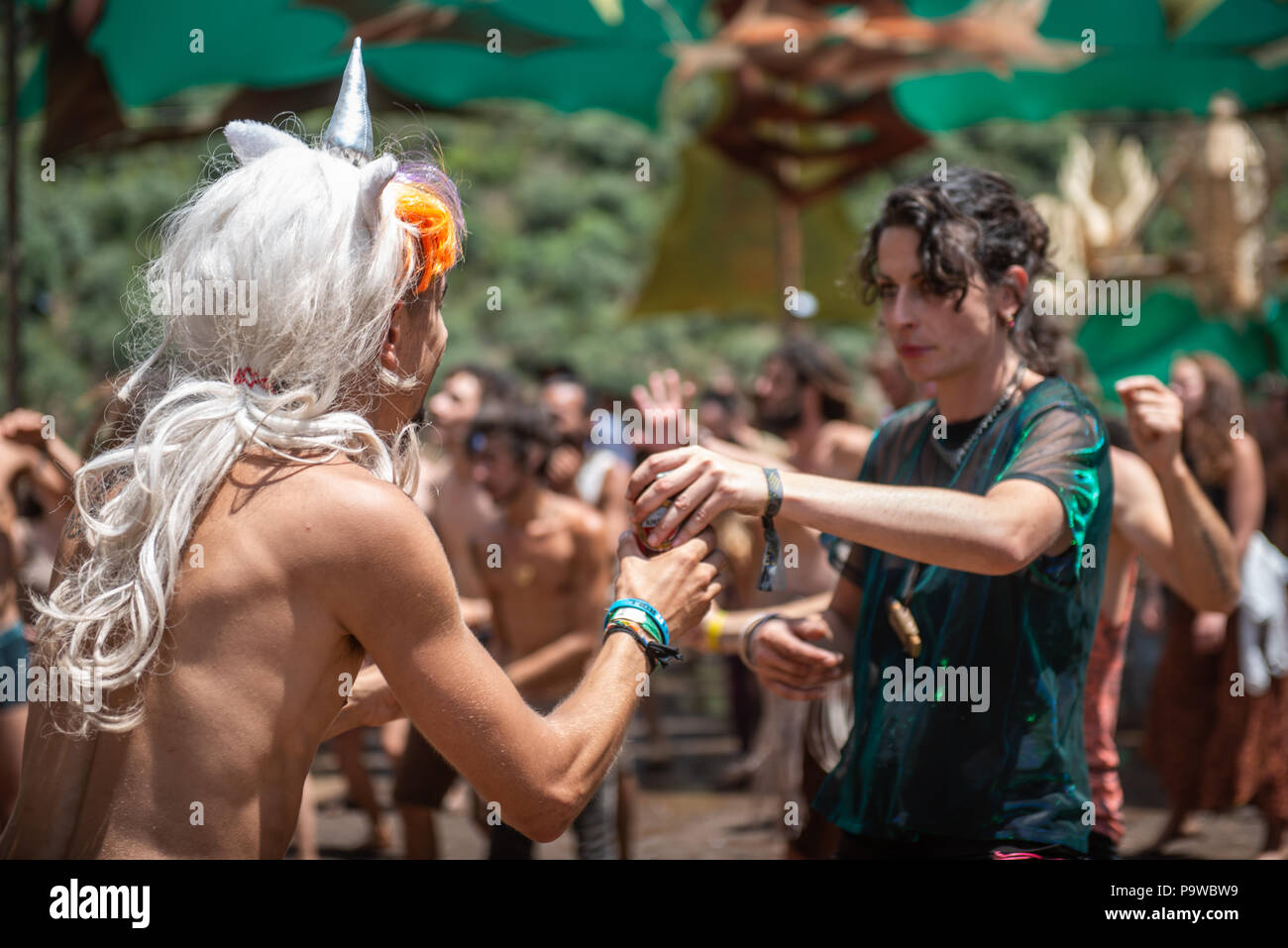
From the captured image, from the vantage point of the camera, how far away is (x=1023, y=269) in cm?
248

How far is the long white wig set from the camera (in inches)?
63.4

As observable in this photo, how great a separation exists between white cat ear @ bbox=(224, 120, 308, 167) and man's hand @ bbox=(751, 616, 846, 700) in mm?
1333

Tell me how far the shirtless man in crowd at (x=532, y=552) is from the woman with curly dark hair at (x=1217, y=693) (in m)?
2.89

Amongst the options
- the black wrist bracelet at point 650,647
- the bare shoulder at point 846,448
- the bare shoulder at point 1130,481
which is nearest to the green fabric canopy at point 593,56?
the bare shoulder at point 846,448

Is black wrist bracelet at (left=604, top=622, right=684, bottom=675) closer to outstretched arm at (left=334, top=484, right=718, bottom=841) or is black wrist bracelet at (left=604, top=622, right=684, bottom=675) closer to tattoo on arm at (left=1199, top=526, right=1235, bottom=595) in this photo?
outstretched arm at (left=334, top=484, right=718, bottom=841)

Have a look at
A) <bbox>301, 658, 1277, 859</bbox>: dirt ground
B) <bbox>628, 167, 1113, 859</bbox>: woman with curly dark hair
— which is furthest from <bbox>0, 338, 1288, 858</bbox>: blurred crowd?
<bbox>628, 167, 1113, 859</bbox>: woman with curly dark hair

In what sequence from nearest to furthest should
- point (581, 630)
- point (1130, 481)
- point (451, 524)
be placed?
1. point (1130, 481)
2. point (581, 630)
3. point (451, 524)

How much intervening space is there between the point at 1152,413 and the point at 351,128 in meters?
1.74

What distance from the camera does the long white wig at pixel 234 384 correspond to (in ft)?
5.29

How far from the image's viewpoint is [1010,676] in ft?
7.40

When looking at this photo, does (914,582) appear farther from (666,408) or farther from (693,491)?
(666,408)

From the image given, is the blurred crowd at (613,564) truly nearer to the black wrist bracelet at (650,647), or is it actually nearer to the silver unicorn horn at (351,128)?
the black wrist bracelet at (650,647)

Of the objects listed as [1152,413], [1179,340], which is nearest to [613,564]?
[1152,413]
